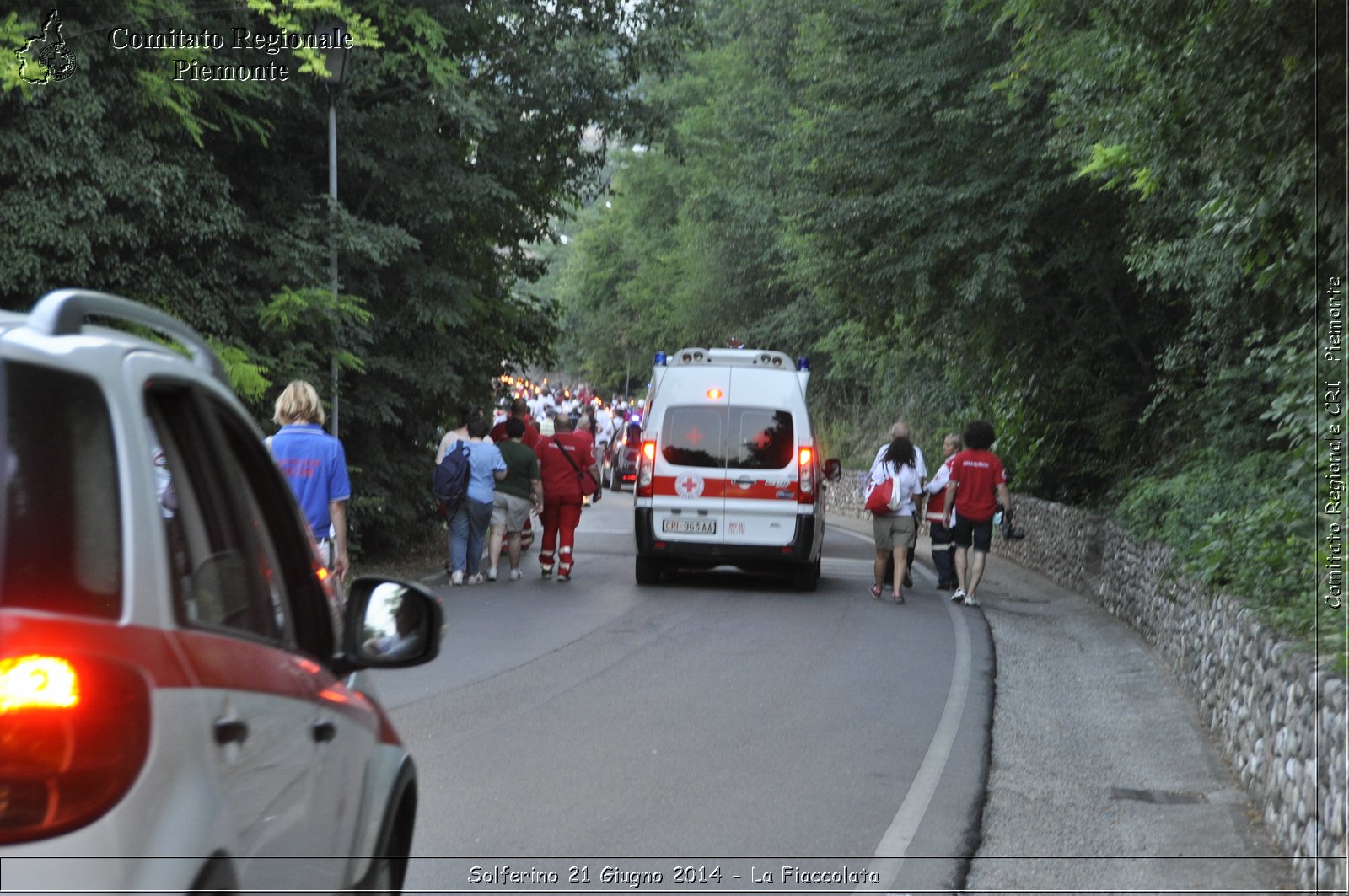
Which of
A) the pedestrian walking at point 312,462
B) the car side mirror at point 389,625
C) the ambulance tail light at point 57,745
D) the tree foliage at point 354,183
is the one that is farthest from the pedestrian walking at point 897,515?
the ambulance tail light at point 57,745

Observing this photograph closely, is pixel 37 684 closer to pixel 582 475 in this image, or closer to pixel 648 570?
pixel 648 570

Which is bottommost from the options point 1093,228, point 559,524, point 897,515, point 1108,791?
point 1108,791

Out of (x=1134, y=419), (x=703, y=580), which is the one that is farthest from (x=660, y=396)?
(x=1134, y=419)

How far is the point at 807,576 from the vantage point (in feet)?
56.6

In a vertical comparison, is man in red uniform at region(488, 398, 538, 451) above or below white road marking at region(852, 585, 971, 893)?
above

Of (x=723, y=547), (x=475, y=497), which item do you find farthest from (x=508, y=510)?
(x=723, y=547)

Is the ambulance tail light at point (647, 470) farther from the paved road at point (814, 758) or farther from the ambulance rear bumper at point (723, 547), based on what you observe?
the paved road at point (814, 758)

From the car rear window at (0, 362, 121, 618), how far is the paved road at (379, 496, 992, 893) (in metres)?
3.97

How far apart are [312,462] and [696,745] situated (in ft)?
9.50

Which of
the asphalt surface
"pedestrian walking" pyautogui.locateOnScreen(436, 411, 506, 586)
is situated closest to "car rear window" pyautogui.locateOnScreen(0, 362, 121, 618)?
the asphalt surface

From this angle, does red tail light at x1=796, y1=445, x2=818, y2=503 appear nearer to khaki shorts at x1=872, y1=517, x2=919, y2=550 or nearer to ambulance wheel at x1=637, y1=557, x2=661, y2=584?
khaki shorts at x1=872, y1=517, x2=919, y2=550

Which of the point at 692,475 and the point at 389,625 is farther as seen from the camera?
the point at 692,475

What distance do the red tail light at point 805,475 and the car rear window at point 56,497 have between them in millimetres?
14770

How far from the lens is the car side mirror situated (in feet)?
11.6
